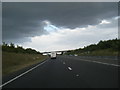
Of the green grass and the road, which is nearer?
the road

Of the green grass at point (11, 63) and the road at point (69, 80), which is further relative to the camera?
the green grass at point (11, 63)

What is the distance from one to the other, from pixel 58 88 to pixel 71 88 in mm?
565

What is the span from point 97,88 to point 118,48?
208 feet

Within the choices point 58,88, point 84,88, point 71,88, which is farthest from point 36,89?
point 84,88

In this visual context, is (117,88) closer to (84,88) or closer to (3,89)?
(84,88)

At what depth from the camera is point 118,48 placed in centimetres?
6950

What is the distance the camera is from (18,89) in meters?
9.14

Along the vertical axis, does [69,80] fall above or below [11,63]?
above

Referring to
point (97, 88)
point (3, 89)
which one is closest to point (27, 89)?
point (3, 89)

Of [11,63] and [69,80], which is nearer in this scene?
[69,80]

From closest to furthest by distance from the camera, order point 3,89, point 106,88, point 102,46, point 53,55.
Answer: point 106,88, point 3,89, point 53,55, point 102,46

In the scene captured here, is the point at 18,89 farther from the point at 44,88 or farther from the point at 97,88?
the point at 97,88

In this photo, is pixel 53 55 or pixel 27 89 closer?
pixel 27 89

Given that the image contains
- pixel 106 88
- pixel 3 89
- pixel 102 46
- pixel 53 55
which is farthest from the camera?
pixel 102 46
